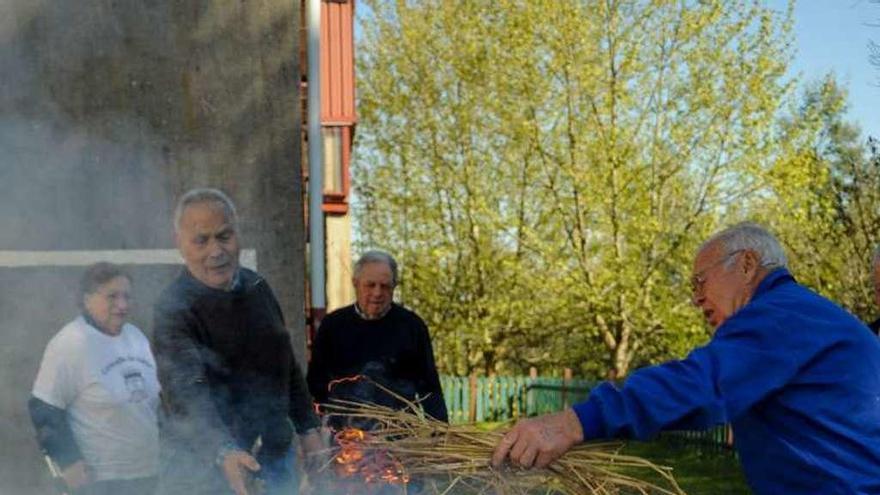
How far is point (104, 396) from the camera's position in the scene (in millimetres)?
4090

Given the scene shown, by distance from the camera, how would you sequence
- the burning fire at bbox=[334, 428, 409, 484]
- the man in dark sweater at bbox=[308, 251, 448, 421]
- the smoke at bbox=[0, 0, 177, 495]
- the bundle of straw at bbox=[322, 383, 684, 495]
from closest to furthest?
the bundle of straw at bbox=[322, 383, 684, 495]
the burning fire at bbox=[334, 428, 409, 484]
the smoke at bbox=[0, 0, 177, 495]
the man in dark sweater at bbox=[308, 251, 448, 421]

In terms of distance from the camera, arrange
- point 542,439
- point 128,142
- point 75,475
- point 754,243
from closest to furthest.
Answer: point 542,439 < point 754,243 < point 75,475 < point 128,142

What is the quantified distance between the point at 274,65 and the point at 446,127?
15.5 metres

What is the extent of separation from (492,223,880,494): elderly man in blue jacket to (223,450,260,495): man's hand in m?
1.04

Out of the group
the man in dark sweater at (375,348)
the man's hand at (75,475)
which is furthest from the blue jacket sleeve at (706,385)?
the man in dark sweater at (375,348)

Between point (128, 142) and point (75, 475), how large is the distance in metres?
1.44

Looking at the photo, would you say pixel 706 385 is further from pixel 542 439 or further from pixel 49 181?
pixel 49 181

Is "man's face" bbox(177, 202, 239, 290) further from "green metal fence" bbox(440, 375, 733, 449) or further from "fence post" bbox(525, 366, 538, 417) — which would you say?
"fence post" bbox(525, 366, 538, 417)

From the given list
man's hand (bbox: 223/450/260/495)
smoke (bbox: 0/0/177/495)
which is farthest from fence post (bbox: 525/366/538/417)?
man's hand (bbox: 223/450/260/495)

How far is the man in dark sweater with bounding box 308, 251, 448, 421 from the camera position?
5.18m

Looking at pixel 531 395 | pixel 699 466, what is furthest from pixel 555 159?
pixel 699 466

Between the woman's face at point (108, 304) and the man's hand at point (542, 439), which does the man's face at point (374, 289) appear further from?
the man's hand at point (542, 439)

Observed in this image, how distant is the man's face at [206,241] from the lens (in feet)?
11.9

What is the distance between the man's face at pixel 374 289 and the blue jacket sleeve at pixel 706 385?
9.21 ft
